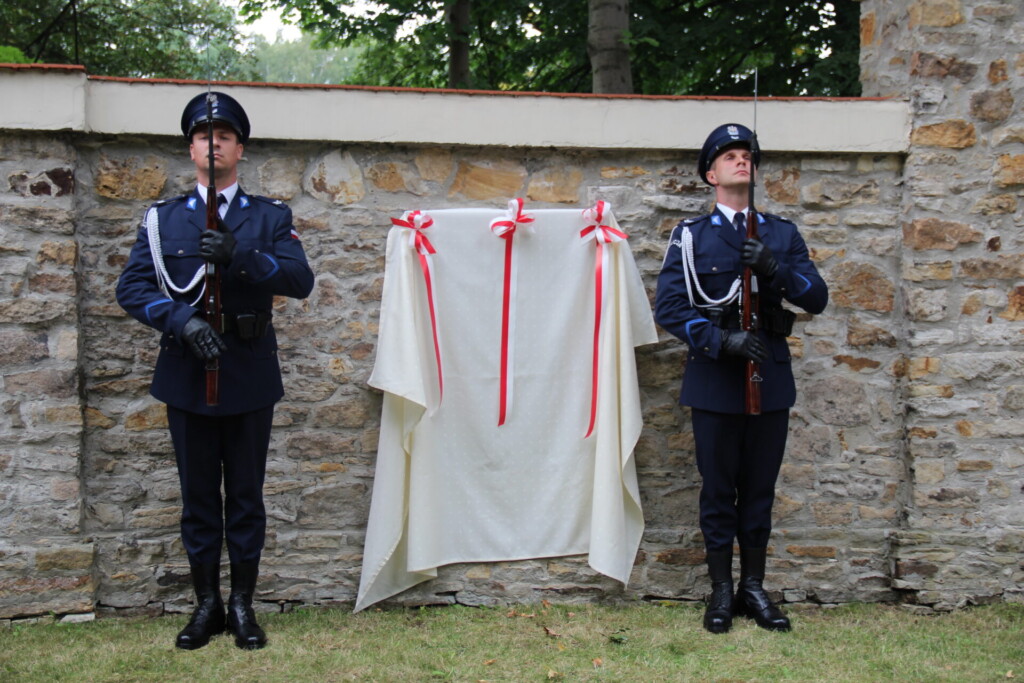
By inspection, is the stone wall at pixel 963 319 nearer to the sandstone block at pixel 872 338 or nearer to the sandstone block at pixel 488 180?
the sandstone block at pixel 872 338

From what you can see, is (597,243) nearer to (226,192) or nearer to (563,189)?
(563,189)

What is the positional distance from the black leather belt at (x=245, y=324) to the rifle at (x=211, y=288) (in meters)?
0.04

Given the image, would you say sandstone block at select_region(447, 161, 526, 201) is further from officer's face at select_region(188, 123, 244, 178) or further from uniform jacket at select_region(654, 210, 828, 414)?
officer's face at select_region(188, 123, 244, 178)

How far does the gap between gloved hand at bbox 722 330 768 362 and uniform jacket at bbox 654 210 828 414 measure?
0.11m

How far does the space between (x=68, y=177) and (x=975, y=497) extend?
3555 millimetres

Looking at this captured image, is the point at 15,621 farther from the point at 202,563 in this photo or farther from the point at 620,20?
the point at 620,20

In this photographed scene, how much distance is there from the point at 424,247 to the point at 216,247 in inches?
34.9

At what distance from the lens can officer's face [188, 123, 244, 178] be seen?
11.0 ft

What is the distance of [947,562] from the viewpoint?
13.3ft

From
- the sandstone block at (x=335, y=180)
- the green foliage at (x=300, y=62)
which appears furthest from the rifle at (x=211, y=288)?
the green foliage at (x=300, y=62)

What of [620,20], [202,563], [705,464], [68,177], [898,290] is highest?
[620,20]

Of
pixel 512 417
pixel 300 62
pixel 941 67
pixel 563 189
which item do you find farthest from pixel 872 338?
pixel 300 62

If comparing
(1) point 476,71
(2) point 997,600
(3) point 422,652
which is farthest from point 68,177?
(1) point 476,71

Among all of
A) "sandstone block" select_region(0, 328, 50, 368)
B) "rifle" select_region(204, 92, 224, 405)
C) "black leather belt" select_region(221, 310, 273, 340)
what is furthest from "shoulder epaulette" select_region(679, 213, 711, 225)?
"sandstone block" select_region(0, 328, 50, 368)
